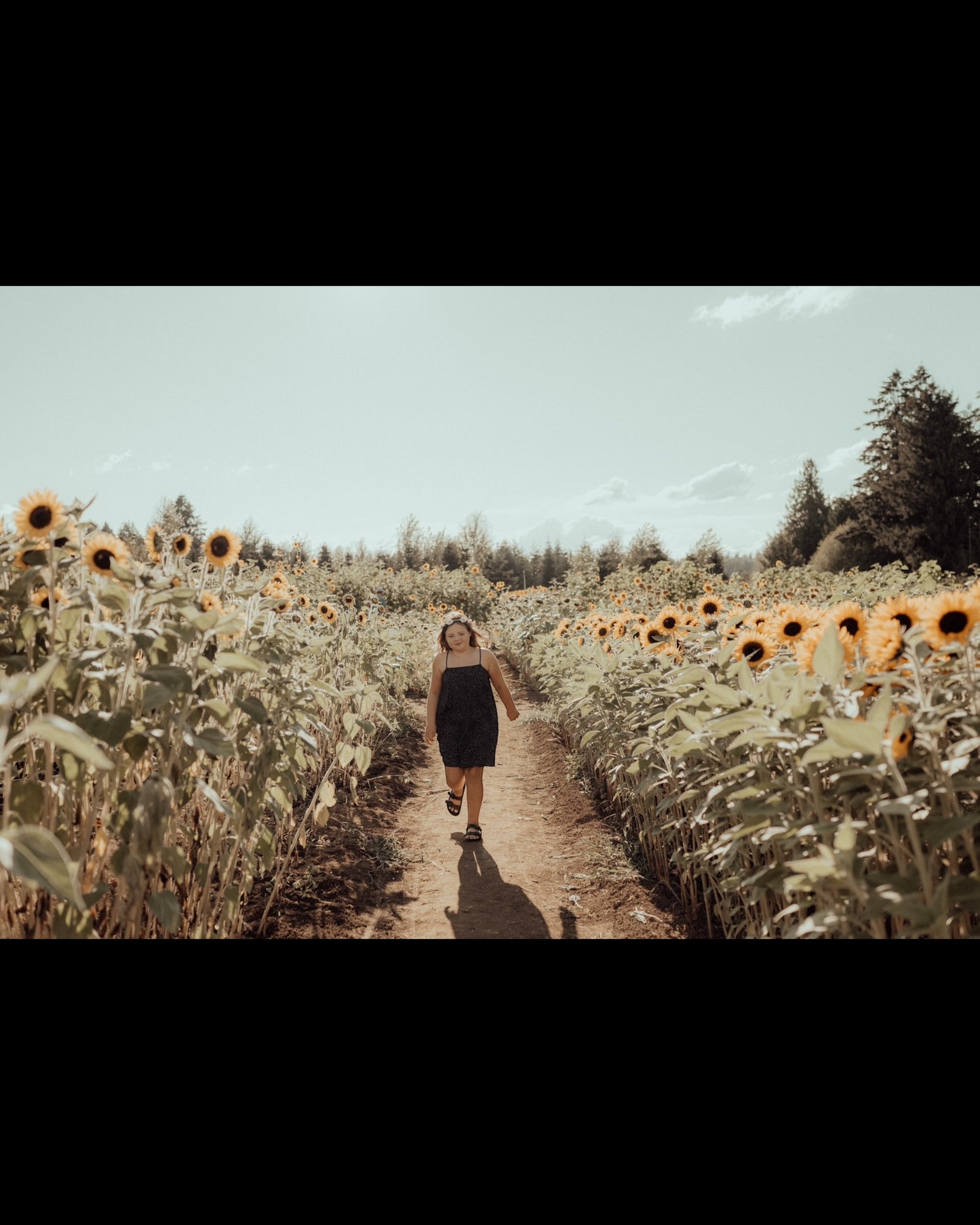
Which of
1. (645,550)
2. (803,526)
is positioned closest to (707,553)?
(645,550)

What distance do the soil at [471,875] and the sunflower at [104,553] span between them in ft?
3.98

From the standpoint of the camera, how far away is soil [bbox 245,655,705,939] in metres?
2.84

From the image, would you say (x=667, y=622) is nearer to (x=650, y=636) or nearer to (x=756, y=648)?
(x=650, y=636)

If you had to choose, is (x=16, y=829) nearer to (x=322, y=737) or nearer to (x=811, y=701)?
(x=811, y=701)

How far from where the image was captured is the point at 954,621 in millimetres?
1270

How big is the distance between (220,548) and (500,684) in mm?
2215

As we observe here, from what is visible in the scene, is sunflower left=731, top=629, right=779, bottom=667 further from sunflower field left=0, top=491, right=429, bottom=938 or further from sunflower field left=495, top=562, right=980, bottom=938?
sunflower field left=0, top=491, right=429, bottom=938

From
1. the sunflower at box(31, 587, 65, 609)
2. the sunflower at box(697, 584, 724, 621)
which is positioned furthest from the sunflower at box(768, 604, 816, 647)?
the sunflower at box(31, 587, 65, 609)

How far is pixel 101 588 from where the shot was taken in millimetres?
1438

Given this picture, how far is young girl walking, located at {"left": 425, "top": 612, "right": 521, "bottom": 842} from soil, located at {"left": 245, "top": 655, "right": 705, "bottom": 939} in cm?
32

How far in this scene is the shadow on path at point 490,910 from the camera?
9.34ft
